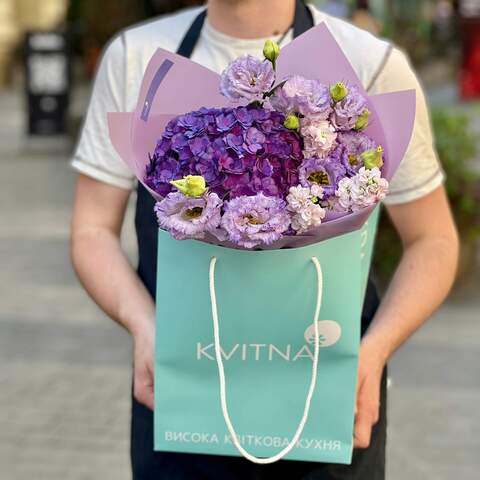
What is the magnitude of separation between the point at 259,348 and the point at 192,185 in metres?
0.33

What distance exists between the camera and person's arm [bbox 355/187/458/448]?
1.97 meters

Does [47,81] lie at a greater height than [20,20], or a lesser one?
greater

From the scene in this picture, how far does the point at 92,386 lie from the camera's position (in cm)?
568

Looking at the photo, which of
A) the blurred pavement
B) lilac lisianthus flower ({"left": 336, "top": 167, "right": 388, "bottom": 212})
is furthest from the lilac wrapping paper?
the blurred pavement

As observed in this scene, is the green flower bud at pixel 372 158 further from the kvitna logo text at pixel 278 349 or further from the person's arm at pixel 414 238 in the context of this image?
the person's arm at pixel 414 238

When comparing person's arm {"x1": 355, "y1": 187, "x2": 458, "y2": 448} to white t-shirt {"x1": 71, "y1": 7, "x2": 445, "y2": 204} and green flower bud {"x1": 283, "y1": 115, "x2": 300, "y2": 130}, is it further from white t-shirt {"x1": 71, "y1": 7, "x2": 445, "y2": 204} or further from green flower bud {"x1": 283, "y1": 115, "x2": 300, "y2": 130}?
green flower bud {"x1": 283, "y1": 115, "x2": 300, "y2": 130}

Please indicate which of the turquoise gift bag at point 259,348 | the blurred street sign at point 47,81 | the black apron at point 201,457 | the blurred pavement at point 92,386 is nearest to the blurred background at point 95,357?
the blurred pavement at point 92,386

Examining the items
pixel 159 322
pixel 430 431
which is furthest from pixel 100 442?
pixel 159 322

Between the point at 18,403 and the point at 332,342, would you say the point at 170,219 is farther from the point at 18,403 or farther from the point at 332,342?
the point at 18,403

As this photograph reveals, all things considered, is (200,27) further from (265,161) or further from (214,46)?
(265,161)

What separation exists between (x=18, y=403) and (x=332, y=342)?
3.87 metres

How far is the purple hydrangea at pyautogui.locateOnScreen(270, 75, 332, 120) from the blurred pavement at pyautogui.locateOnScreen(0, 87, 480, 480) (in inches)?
124

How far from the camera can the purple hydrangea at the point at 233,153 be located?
1696 mm

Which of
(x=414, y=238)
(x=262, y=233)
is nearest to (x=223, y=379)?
(x=262, y=233)
